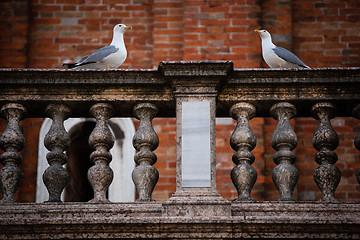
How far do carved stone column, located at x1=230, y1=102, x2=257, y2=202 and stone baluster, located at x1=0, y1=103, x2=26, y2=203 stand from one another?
1373 millimetres

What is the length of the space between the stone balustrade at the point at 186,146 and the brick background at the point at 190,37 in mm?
2764

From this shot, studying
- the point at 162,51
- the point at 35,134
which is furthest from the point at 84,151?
the point at 162,51

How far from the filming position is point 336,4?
329 inches

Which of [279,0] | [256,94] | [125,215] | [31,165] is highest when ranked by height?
[279,0]

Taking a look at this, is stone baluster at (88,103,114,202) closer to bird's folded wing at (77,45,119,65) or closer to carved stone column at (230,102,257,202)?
carved stone column at (230,102,257,202)

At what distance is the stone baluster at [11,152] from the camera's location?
4527 millimetres

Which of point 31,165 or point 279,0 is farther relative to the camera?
point 279,0

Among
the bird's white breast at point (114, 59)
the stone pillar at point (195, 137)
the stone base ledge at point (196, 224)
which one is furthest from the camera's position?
the bird's white breast at point (114, 59)

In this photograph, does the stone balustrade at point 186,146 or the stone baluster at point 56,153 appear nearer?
the stone balustrade at point 186,146

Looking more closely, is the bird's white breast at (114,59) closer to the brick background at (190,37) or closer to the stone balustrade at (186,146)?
the stone balustrade at (186,146)

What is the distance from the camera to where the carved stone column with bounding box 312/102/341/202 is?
448cm

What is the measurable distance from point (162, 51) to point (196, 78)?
3.41 meters

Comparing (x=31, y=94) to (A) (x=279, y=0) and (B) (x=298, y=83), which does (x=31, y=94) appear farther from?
(A) (x=279, y=0)

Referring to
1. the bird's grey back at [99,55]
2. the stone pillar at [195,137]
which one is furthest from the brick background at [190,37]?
the stone pillar at [195,137]
